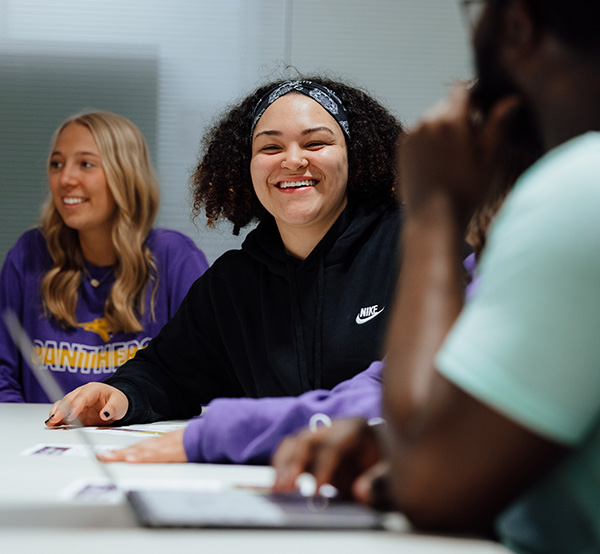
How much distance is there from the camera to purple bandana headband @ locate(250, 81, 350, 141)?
1.79 metres

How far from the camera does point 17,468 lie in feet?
2.88

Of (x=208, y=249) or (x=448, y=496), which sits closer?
(x=448, y=496)

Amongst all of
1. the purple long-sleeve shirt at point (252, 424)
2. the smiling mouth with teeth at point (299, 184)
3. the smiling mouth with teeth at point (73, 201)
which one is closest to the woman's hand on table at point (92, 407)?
the purple long-sleeve shirt at point (252, 424)

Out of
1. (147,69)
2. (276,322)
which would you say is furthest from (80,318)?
(147,69)

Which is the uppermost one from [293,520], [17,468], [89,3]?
[89,3]

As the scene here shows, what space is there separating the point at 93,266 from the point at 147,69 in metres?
1.15

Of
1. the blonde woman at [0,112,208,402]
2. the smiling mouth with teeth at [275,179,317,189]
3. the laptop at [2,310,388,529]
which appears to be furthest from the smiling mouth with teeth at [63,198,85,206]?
the laptop at [2,310,388,529]

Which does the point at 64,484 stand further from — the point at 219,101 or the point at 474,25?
Answer: the point at 219,101

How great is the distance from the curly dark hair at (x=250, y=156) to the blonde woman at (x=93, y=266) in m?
0.38

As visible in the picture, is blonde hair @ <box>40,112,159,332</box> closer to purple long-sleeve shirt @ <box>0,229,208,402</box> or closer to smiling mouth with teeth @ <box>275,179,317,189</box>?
purple long-sleeve shirt @ <box>0,229,208,402</box>

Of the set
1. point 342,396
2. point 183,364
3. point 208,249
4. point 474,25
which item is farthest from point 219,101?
point 474,25

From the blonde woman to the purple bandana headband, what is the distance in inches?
27.3

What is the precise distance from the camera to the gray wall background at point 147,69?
324cm

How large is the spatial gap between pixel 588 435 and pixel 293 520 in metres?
0.22
